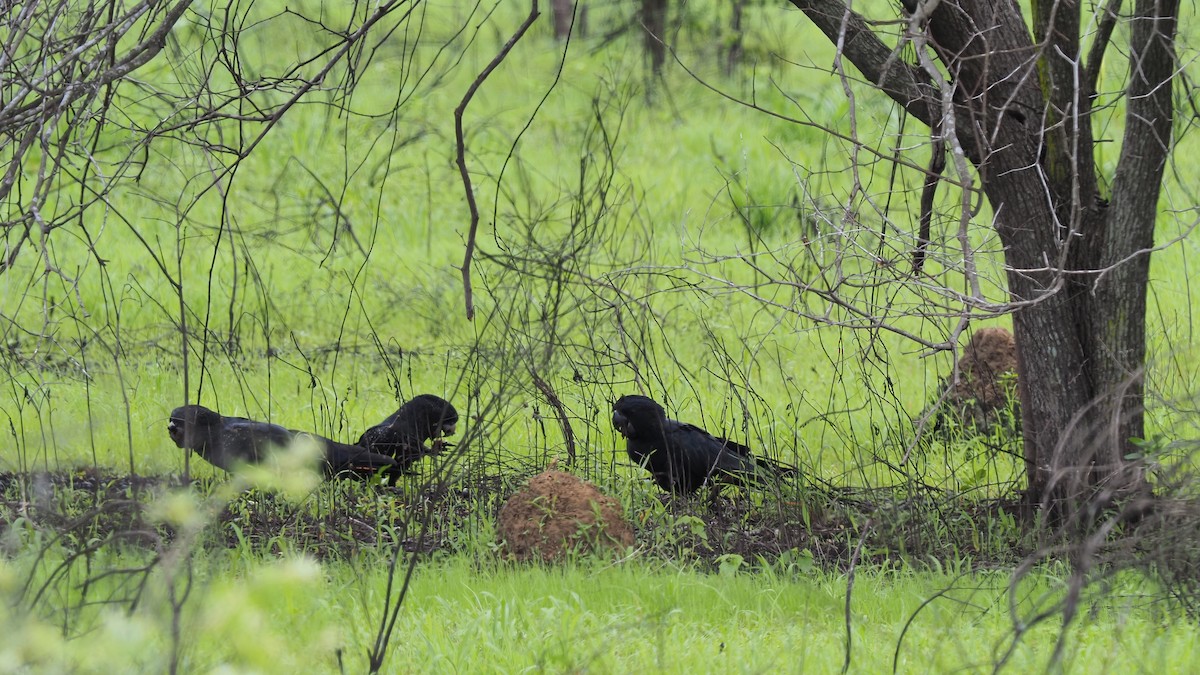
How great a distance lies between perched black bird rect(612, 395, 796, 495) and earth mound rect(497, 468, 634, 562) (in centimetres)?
77

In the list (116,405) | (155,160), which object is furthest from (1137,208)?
(155,160)

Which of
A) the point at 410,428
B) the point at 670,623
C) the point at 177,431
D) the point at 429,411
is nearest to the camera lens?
the point at 670,623

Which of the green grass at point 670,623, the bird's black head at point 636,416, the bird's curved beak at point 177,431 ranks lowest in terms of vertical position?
the green grass at point 670,623

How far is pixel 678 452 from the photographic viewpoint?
5.81m

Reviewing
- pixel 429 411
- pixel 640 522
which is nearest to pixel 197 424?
pixel 429 411

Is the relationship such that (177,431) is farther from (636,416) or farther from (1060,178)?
(1060,178)

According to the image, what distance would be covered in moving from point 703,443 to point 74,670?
391 cm

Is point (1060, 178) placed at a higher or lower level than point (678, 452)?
higher

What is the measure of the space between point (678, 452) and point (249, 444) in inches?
77.5

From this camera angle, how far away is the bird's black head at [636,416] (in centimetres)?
588

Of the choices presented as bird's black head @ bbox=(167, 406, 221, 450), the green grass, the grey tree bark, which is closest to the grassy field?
the green grass

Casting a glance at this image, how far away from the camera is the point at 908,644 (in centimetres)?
389

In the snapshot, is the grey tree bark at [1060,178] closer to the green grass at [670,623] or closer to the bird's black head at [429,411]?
the green grass at [670,623]

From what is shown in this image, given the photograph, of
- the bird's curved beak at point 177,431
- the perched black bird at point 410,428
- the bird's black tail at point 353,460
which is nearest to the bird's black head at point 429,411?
the perched black bird at point 410,428
